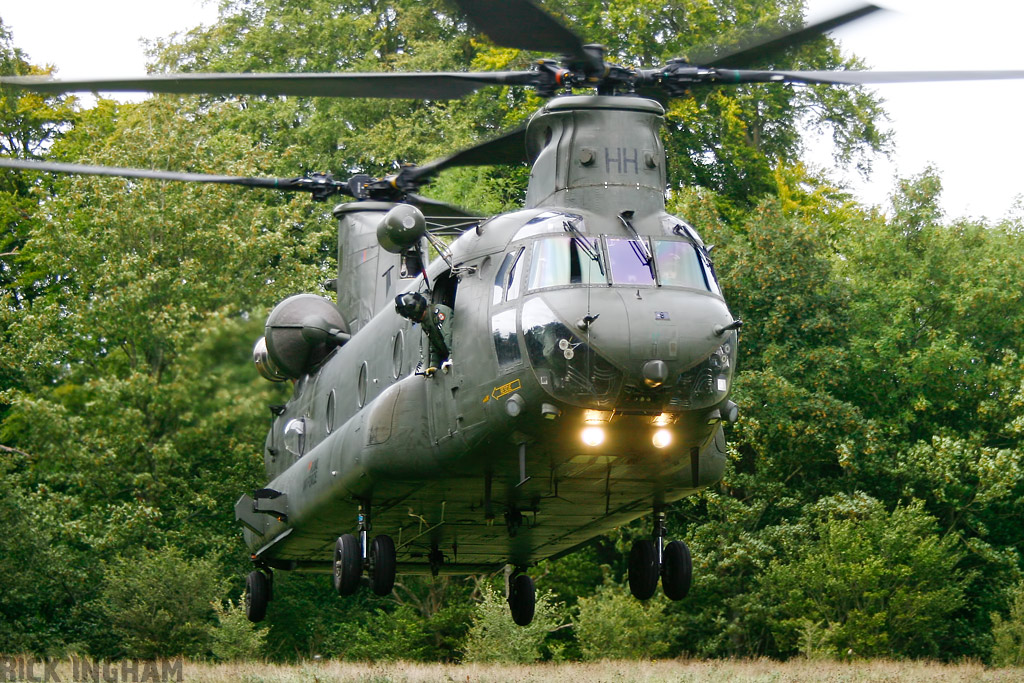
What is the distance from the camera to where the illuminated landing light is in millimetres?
12039

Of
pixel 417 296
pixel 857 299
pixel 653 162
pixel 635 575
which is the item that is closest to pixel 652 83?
pixel 653 162

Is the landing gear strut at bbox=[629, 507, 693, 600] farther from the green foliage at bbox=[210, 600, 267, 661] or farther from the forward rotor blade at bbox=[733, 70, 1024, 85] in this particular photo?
the green foliage at bbox=[210, 600, 267, 661]

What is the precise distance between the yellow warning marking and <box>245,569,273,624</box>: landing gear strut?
898 cm

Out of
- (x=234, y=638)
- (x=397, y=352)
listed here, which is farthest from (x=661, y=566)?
(x=234, y=638)

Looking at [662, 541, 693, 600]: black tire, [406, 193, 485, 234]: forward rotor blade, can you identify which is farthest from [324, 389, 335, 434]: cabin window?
[662, 541, 693, 600]: black tire

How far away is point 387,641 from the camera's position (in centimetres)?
2934

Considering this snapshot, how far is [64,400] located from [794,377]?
19.1 m

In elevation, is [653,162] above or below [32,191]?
below

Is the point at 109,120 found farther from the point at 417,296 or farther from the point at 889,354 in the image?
the point at 417,296

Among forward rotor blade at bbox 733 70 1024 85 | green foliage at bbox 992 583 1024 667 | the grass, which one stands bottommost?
the grass

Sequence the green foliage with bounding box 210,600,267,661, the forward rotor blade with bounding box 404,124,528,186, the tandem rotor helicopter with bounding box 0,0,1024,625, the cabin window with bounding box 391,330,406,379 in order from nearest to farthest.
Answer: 1. the tandem rotor helicopter with bounding box 0,0,1024,625
2. the cabin window with bounding box 391,330,406,379
3. the forward rotor blade with bounding box 404,124,528,186
4. the green foliage with bounding box 210,600,267,661

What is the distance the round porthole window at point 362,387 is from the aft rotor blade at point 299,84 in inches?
153

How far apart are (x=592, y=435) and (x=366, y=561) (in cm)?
374

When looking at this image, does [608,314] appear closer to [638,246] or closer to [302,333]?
[638,246]
